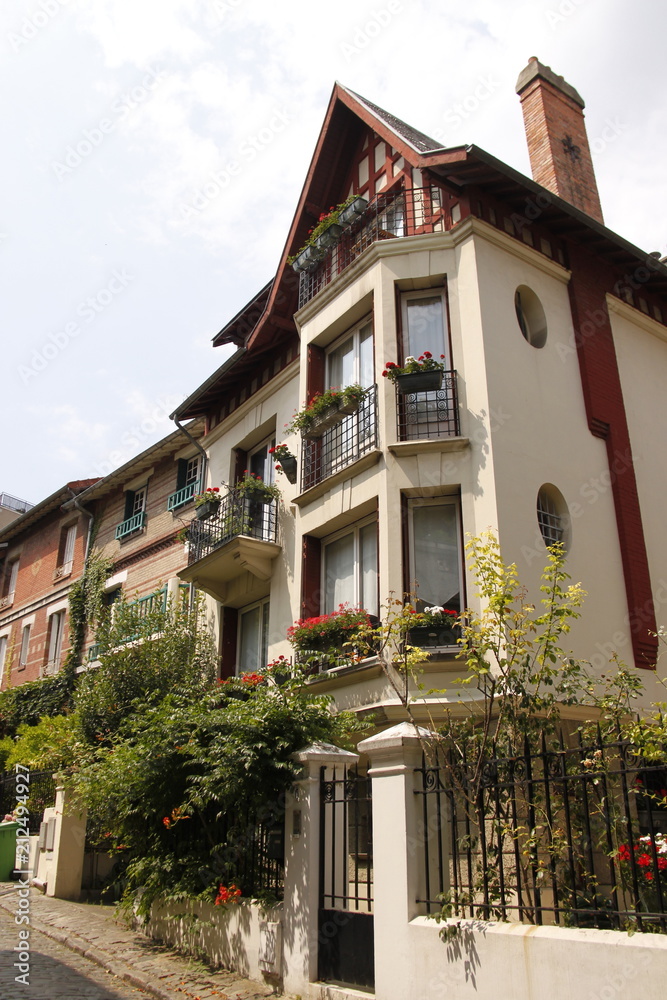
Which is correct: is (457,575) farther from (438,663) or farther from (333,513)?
(333,513)

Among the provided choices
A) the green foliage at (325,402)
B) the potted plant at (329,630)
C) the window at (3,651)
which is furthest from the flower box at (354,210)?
the window at (3,651)

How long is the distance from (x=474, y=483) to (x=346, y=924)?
Answer: 5540 millimetres

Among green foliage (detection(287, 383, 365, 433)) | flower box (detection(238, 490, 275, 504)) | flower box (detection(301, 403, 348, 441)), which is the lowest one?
flower box (detection(238, 490, 275, 504))

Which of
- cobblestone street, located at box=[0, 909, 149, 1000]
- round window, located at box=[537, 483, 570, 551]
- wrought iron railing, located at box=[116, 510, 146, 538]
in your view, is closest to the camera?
cobblestone street, located at box=[0, 909, 149, 1000]

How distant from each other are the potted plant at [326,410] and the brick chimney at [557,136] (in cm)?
570

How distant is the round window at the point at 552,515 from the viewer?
10.8 meters

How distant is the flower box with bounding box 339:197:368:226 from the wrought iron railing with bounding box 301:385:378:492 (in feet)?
10.6

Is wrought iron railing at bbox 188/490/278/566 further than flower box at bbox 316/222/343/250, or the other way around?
wrought iron railing at bbox 188/490/278/566

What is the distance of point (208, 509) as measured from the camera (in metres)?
14.9

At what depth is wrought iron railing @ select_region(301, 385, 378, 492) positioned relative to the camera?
11.6 meters

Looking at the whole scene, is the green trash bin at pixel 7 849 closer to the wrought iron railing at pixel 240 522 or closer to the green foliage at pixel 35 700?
the green foliage at pixel 35 700

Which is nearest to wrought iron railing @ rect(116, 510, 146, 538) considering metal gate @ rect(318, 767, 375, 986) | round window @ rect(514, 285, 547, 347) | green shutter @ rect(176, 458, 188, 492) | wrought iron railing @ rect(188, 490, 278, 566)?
green shutter @ rect(176, 458, 188, 492)

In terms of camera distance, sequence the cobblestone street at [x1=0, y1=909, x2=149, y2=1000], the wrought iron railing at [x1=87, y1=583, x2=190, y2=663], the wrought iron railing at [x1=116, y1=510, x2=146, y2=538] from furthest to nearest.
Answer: the wrought iron railing at [x1=116, y1=510, x2=146, y2=538], the wrought iron railing at [x1=87, y1=583, x2=190, y2=663], the cobblestone street at [x1=0, y1=909, x2=149, y2=1000]

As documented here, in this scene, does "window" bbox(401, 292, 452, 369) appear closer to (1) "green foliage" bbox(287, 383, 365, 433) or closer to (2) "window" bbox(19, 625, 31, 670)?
(1) "green foliage" bbox(287, 383, 365, 433)
